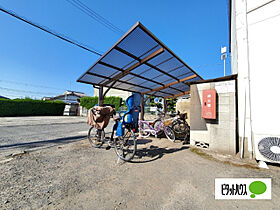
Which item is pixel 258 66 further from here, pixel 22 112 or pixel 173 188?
pixel 22 112

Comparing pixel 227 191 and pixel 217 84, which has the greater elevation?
pixel 217 84

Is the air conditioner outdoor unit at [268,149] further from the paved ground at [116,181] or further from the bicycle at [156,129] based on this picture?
the bicycle at [156,129]

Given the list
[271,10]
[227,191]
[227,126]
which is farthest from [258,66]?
[227,191]

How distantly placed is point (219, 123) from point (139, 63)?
315 cm

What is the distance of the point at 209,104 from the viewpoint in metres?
3.35

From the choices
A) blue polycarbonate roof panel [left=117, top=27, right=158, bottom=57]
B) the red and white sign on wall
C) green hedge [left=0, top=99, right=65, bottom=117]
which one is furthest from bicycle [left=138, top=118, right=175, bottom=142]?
green hedge [left=0, top=99, right=65, bottom=117]

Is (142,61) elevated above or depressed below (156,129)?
above

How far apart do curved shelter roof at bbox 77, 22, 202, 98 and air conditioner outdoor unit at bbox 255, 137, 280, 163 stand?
2518mm

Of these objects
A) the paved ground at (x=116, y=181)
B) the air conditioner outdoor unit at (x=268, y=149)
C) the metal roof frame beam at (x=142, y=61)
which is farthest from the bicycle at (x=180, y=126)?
the metal roof frame beam at (x=142, y=61)

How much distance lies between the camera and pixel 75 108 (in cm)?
1972

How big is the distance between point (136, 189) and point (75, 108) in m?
21.4
